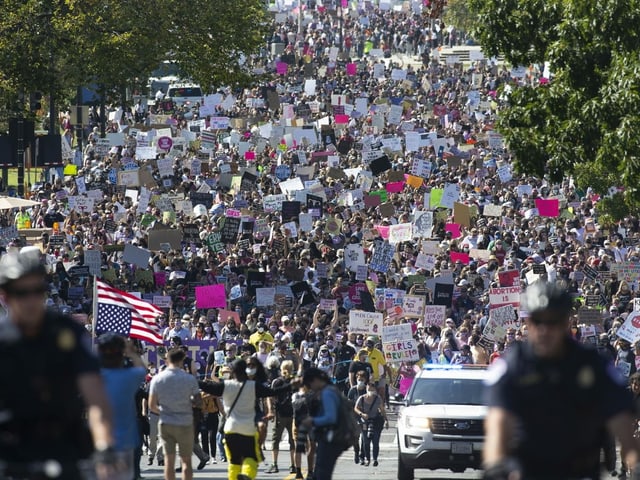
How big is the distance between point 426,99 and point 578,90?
3707 cm

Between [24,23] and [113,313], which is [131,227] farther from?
[113,313]

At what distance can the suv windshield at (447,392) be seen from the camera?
53.2 ft

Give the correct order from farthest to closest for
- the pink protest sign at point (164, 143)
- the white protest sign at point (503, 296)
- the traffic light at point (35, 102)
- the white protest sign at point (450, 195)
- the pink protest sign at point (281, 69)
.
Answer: the pink protest sign at point (281, 69)
the pink protest sign at point (164, 143)
the traffic light at point (35, 102)
the white protest sign at point (450, 195)
the white protest sign at point (503, 296)

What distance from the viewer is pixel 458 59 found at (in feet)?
238

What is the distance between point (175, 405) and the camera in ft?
41.4

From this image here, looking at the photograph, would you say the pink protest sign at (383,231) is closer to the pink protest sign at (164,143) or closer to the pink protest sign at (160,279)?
the pink protest sign at (160,279)

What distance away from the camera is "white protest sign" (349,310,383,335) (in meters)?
24.0

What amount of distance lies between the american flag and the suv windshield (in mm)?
4056

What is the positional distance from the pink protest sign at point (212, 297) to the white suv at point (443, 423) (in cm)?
1031

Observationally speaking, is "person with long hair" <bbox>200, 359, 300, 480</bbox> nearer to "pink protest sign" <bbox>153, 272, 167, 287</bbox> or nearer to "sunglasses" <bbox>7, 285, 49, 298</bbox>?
"sunglasses" <bbox>7, 285, 49, 298</bbox>

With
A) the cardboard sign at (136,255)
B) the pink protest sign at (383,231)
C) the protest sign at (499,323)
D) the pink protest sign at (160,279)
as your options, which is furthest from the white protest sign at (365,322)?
the pink protest sign at (383,231)

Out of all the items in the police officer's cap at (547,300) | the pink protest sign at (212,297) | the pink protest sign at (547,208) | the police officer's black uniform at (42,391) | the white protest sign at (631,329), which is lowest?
the pink protest sign at (547,208)

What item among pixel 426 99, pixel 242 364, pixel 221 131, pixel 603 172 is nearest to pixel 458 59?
pixel 426 99

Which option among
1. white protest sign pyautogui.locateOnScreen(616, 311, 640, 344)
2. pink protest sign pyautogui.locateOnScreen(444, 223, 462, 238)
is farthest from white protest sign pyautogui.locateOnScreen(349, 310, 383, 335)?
pink protest sign pyautogui.locateOnScreen(444, 223, 462, 238)
